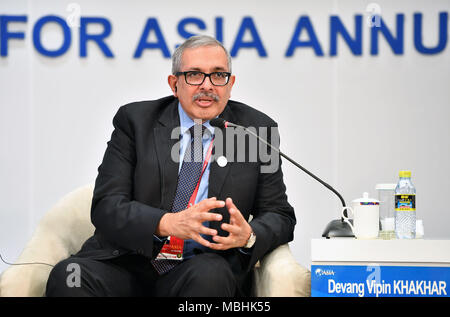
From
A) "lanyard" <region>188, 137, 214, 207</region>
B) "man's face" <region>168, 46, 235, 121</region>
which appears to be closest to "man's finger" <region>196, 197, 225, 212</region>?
"lanyard" <region>188, 137, 214, 207</region>

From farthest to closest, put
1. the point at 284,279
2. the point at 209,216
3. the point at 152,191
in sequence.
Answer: the point at 152,191
the point at 284,279
the point at 209,216

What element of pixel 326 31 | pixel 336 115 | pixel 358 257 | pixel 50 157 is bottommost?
pixel 358 257

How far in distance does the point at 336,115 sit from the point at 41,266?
102 inches

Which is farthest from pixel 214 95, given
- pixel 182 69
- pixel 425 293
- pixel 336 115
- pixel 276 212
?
pixel 336 115

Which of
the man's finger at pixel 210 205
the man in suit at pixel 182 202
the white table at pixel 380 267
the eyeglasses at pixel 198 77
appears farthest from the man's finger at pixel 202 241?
the eyeglasses at pixel 198 77

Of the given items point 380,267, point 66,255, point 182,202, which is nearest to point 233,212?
point 182,202

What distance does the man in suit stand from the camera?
2.33 meters

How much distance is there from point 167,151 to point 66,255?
80 centimetres

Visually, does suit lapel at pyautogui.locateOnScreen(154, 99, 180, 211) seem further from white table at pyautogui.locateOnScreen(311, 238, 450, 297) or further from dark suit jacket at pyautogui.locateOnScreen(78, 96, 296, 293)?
white table at pyautogui.locateOnScreen(311, 238, 450, 297)

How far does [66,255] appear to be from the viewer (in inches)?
116

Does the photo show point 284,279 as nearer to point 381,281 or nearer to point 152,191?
point 381,281

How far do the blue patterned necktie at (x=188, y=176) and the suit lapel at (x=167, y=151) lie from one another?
31mm

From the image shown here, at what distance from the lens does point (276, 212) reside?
108 inches

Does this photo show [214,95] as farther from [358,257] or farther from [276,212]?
[358,257]
